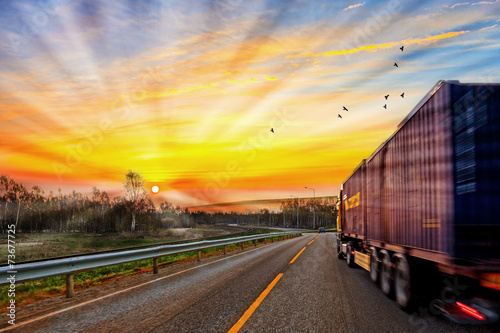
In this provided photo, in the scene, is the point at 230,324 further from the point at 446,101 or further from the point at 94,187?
the point at 94,187

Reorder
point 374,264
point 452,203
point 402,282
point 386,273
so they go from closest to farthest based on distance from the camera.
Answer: point 452,203 < point 402,282 < point 386,273 < point 374,264

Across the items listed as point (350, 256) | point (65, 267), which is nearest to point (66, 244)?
point (65, 267)

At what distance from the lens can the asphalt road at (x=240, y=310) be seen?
4836 millimetres

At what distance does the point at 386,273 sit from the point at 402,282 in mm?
1131

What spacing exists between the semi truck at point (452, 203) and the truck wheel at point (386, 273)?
430 mm

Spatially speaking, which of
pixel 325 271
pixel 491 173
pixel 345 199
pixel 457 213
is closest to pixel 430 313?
pixel 457 213

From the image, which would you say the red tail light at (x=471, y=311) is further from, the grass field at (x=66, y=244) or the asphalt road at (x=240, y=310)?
the grass field at (x=66, y=244)

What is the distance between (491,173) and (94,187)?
106636mm

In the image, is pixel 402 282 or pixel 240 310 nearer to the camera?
pixel 240 310

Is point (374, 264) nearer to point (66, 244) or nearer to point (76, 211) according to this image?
point (66, 244)

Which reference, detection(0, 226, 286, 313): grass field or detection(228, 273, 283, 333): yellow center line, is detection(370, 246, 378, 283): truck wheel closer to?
detection(228, 273, 283, 333): yellow center line

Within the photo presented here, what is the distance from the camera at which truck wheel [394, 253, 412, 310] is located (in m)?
5.72

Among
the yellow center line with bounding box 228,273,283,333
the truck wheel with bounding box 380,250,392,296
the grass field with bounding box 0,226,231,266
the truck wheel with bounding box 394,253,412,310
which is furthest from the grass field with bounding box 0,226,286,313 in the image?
the truck wheel with bounding box 380,250,392,296

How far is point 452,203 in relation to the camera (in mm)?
4398
